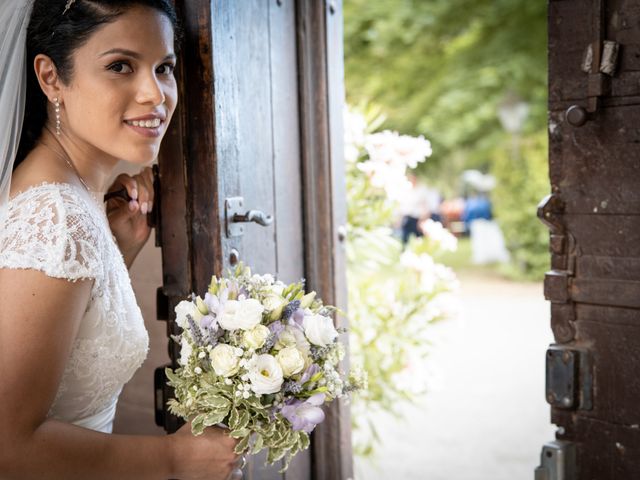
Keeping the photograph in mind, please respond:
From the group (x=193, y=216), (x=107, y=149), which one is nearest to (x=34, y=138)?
(x=107, y=149)

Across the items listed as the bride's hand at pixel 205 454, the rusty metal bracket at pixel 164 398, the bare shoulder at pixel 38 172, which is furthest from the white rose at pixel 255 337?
the rusty metal bracket at pixel 164 398

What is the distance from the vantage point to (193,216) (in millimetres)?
2293

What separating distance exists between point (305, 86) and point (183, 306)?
1388 millimetres

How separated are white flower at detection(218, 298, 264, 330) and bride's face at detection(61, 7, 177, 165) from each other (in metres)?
0.52

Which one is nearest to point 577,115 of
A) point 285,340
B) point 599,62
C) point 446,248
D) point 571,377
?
point 599,62

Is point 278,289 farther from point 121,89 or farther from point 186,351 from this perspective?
point 121,89

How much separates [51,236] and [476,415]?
4.51m

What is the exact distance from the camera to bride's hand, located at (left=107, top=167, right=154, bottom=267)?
7.43ft

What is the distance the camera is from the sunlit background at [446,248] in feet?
14.1

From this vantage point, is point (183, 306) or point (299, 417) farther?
point (183, 306)

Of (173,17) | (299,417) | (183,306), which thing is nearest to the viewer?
(299,417)

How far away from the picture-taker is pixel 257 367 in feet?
5.16

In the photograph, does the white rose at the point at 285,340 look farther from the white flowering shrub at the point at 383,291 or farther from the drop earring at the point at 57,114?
the white flowering shrub at the point at 383,291

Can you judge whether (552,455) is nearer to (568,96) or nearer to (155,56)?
(568,96)
